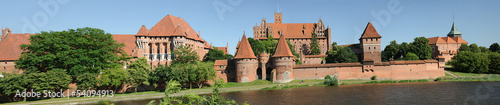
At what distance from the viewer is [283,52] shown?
40.5 metres

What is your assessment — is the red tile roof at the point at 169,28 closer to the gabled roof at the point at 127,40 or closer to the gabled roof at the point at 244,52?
the gabled roof at the point at 127,40

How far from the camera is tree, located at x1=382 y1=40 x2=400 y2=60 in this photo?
56475 millimetres

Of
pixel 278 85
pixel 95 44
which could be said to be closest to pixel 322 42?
pixel 278 85

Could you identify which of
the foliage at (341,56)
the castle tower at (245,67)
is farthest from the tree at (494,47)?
the castle tower at (245,67)

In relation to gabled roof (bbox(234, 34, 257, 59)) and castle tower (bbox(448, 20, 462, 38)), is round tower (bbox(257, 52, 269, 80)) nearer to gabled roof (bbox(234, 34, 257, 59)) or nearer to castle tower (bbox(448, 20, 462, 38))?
gabled roof (bbox(234, 34, 257, 59))

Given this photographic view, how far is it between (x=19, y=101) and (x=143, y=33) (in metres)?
19.2

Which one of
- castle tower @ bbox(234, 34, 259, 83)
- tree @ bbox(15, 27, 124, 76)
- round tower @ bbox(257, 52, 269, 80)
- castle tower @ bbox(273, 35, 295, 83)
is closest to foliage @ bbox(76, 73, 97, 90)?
tree @ bbox(15, 27, 124, 76)

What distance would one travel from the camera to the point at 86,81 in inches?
1287

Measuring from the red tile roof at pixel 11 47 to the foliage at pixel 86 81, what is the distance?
17.4m

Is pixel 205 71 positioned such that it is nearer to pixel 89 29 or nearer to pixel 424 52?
pixel 89 29

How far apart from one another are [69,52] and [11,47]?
62.1ft

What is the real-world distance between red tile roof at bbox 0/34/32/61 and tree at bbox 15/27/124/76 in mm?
11603

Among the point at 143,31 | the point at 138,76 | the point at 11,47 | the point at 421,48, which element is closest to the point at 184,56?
the point at 138,76

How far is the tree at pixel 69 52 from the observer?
32.1m
